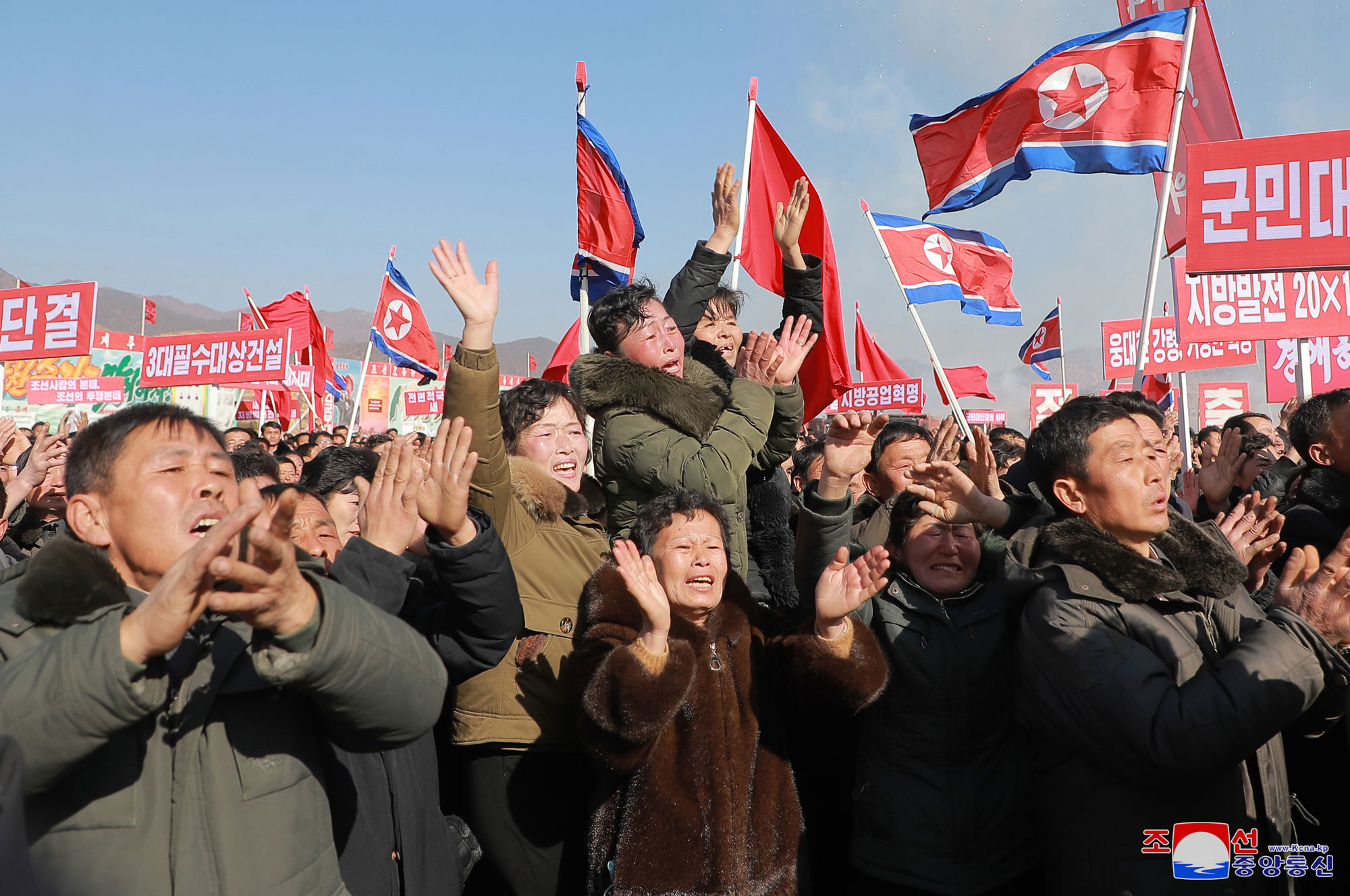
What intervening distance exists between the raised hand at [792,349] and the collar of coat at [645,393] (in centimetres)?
25

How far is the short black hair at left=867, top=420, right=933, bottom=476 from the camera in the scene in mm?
4344

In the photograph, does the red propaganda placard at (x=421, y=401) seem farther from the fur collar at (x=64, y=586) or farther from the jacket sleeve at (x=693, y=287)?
the fur collar at (x=64, y=586)

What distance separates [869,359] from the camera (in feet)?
36.8

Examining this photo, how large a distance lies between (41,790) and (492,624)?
3.43 feet

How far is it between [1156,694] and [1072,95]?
4892 millimetres

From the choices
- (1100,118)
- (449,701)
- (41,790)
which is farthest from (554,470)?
(1100,118)

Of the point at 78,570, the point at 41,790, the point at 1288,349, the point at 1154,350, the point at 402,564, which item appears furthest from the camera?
the point at 1288,349

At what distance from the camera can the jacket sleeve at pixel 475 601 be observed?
236cm

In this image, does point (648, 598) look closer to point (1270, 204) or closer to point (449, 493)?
point (449, 493)

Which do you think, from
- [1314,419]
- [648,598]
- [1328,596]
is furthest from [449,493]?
[1314,419]

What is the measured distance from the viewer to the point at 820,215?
6.46m

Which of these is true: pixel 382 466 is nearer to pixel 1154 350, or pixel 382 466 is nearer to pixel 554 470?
pixel 554 470

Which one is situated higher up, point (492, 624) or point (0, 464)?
point (0, 464)

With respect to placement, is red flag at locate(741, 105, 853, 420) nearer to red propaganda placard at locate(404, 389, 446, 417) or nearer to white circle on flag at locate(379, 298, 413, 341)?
white circle on flag at locate(379, 298, 413, 341)
